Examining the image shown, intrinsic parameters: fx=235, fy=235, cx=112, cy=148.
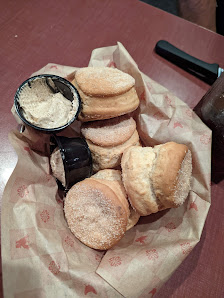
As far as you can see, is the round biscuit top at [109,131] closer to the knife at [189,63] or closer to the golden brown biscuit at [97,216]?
the golden brown biscuit at [97,216]

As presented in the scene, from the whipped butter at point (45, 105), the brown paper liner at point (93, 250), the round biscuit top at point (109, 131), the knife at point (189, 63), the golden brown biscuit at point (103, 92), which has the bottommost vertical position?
the brown paper liner at point (93, 250)

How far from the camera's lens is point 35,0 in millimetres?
1464

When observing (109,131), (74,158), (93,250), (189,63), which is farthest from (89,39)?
(93,250)

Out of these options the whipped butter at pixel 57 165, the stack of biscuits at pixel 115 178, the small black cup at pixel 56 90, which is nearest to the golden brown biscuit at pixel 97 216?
the stack of biscuits at pixel 115 178

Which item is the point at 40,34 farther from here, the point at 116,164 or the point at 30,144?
the point at 116,164

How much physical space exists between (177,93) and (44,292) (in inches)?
44.5

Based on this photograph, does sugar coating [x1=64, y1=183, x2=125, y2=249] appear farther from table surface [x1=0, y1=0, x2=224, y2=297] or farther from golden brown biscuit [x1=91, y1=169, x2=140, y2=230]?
table surface [x1=0, y1=0, x2=224, y2=297]

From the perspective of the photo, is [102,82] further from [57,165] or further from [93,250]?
[93,250]

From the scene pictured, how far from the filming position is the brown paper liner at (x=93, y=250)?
29.5 inches

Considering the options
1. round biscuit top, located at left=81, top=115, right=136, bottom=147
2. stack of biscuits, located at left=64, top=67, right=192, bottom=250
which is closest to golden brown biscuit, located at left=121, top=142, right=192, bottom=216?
stack of biscuits, located at left=64, top=67, right=192, bottom=250

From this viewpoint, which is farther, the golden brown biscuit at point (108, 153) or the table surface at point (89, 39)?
the table surface at point (89, 39)

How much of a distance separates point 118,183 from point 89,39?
94 centimetres

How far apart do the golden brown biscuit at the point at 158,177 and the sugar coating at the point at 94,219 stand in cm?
9

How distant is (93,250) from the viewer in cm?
90
